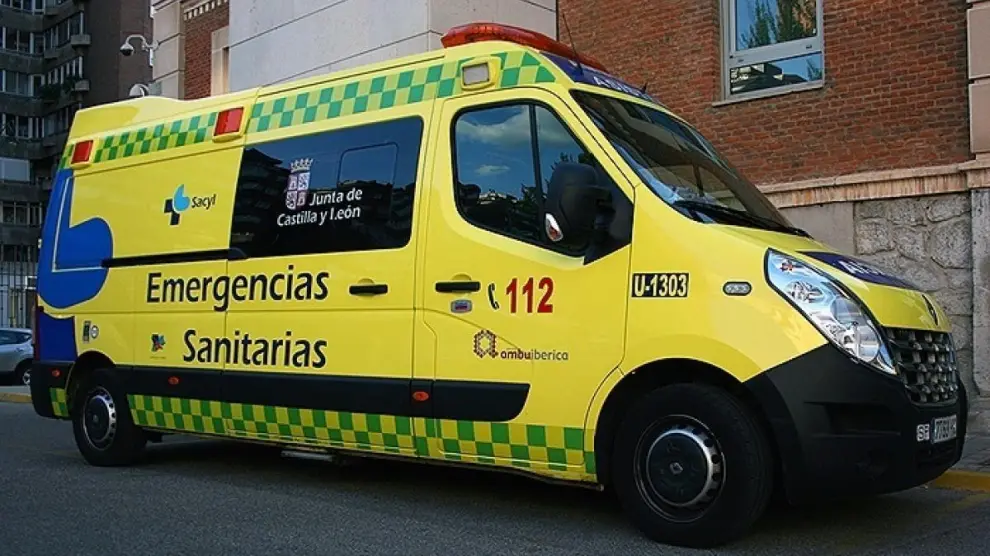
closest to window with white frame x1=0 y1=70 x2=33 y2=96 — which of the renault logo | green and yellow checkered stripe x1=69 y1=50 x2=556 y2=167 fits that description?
A: green and yellow checkered stripe x1=69 y1=50 x2=556 y2=167

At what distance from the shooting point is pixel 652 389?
530 cm

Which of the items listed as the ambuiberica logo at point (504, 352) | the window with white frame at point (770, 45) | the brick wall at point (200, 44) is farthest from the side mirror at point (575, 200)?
the brick wall at point (200, 44)

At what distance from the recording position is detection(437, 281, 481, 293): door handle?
18.9 ft

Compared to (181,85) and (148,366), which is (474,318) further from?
(181,85)

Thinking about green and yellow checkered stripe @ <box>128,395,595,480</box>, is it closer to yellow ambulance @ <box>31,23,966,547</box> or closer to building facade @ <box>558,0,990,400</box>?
yellow ambulance @ <box>31,23,966,547</box>

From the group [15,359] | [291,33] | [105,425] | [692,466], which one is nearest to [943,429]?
[692,466]

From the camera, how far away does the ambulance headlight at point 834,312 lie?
4.77 metres

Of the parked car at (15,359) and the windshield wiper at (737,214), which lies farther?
the parked car at (15,359)

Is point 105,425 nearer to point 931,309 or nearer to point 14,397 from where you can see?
point 931,309

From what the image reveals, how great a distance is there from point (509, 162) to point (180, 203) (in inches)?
115

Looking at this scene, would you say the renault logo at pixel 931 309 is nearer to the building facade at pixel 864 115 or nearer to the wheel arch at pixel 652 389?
the wheel arch at pixel 652 389

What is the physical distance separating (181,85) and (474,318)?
14.7 meters

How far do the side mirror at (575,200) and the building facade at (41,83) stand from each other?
51500 millimetres

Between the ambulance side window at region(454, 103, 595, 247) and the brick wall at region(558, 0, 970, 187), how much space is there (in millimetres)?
5386
